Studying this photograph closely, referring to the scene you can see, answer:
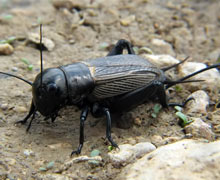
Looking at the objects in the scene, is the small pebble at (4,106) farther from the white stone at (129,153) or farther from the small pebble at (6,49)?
the white stone at (129,153)

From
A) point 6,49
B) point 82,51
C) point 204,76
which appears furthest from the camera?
point 82,51

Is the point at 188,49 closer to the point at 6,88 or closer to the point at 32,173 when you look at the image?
the point at 6,88

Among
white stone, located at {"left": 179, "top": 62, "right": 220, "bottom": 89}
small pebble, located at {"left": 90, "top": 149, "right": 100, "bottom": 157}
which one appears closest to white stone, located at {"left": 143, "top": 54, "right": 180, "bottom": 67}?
white stone, located at {"left": 179, "top": 62, "right": 220, "bottom": 89}

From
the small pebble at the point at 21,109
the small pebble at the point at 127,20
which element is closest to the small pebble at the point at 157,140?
the small pebble at the point at 21,109

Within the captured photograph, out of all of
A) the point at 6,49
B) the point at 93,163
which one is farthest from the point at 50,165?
the point at 6,49

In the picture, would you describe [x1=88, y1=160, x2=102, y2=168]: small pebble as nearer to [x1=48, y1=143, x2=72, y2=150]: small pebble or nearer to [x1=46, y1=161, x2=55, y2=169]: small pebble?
[x1=46, y1=161, x2=55, y2=169]: small pebble

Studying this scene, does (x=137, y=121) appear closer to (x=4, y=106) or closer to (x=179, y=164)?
(x=179, y=164)
